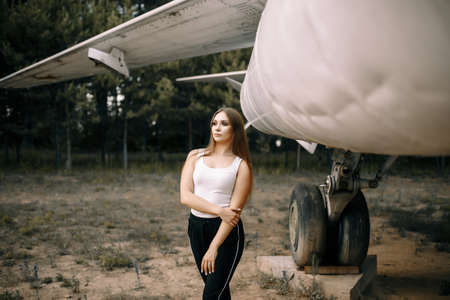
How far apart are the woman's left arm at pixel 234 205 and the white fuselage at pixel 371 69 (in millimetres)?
1114

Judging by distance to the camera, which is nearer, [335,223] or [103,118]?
[335,223]

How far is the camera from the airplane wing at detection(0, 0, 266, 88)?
226 cm

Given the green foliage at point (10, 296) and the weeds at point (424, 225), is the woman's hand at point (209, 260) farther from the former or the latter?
the weeds at point (424, 225)

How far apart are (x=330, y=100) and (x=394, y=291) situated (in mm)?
3431

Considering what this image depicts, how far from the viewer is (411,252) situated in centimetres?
Answer: 482

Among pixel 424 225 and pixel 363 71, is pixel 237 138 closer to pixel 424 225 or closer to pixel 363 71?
pixel 363 71

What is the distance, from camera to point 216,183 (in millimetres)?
2014

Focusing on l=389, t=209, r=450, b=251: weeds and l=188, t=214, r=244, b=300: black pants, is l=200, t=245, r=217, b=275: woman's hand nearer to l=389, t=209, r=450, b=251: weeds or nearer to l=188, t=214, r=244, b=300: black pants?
l=188, t=214, r=244, b=300: black pants

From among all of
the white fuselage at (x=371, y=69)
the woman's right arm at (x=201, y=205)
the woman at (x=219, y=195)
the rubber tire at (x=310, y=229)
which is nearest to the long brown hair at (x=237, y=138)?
the woman at (x=219, y=195)

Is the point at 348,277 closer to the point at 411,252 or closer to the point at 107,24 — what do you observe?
the point at 411,252

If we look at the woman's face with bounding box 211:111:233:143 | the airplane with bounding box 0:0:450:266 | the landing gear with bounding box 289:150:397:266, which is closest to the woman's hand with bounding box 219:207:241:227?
the woman's face with bounding box 211:111:233:143

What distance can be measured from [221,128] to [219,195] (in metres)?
0.39

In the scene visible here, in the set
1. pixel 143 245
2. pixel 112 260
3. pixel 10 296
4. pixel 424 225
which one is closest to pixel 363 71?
pixel 10 296

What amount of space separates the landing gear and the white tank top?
1.55 m
